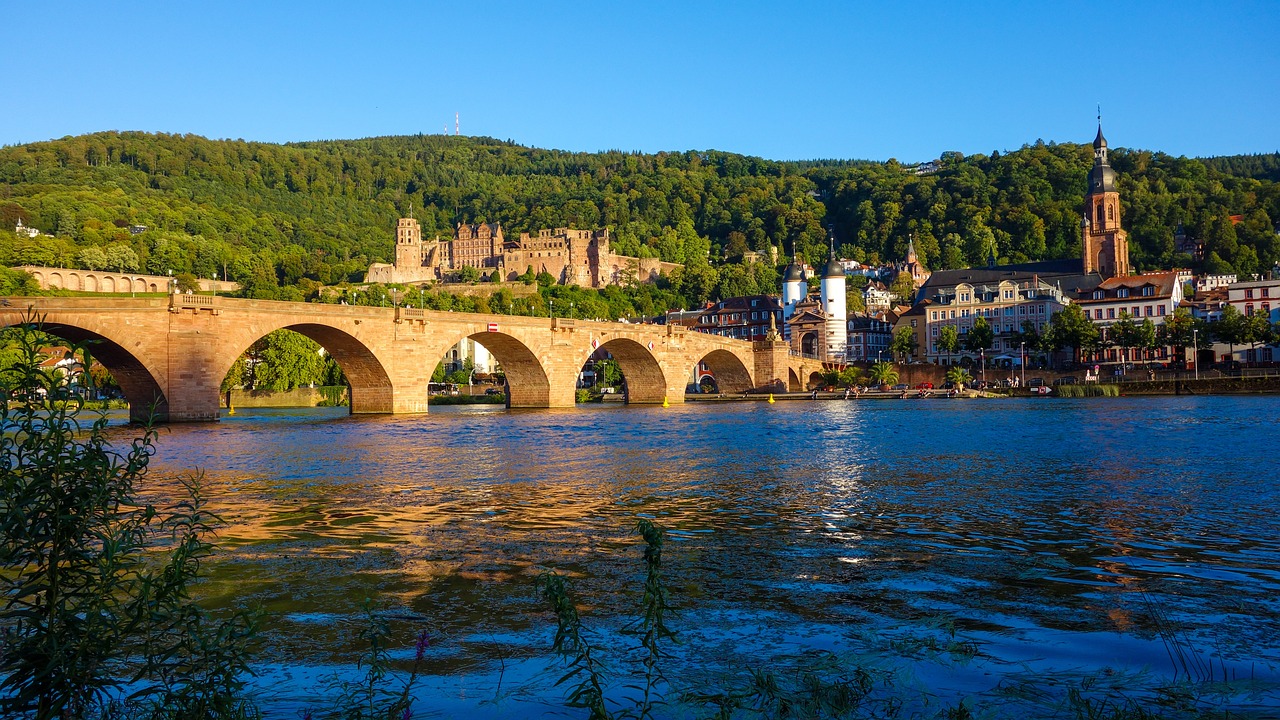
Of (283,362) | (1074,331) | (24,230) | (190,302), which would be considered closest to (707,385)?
(1074,331)

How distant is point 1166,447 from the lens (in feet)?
94.4

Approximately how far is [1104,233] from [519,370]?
8558 centimetres

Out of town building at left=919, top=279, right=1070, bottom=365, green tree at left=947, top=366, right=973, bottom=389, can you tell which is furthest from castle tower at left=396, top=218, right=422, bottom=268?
green tree at left=947, top=366, right=973, bottom=389

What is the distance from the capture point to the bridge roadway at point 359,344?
4209 centimetres

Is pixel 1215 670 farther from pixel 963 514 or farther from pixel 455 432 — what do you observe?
pixel 455 432

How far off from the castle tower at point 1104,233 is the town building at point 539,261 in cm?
7544

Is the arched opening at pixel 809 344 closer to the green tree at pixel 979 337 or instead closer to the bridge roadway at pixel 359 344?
the green tree at pixel 979 337

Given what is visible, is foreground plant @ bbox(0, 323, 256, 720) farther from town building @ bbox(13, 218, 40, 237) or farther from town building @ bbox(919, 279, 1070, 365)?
town building @ bbox(13, 218, 40, 237)

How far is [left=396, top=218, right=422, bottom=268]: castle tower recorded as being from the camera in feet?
601

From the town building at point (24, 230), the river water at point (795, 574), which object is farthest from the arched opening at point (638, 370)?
the town building at point (24, 230)

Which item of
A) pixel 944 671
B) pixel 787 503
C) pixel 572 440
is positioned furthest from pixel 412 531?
pixel 572 440

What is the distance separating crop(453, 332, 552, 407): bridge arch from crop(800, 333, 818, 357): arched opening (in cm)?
5471

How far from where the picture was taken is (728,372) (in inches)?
3792

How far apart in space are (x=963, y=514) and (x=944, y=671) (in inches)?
343
